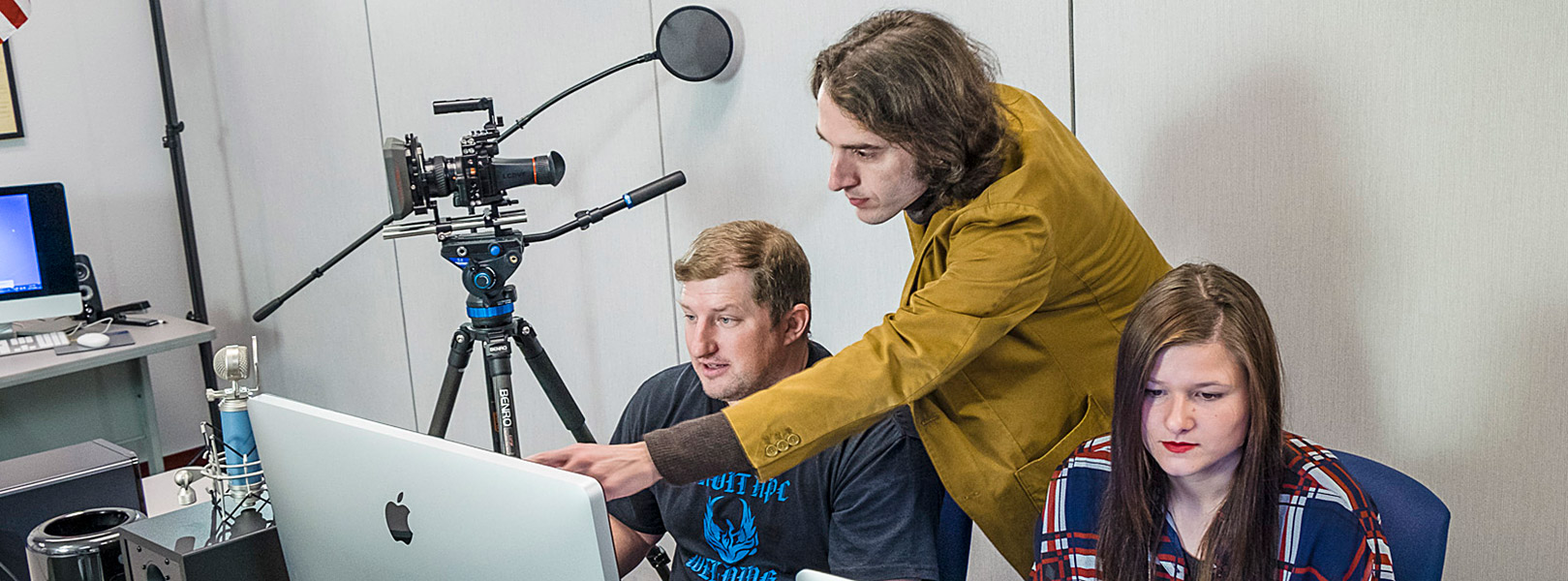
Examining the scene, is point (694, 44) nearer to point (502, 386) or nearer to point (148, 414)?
point (502, 386)

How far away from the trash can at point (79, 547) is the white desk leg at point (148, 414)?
84.1 inches

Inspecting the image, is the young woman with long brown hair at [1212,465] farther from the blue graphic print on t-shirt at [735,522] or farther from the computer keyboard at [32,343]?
the computer keyboard at [32,343]

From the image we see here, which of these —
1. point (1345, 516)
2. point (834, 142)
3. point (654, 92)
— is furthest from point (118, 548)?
point (654, 92)

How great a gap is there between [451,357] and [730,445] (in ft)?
4.62

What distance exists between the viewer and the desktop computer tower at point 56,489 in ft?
4.92

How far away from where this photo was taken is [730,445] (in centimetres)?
115

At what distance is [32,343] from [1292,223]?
3313 millimetres

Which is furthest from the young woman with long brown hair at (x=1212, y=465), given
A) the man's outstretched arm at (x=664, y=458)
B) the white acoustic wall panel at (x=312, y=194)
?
the white acoustic wall panel at (x=312, y=194)

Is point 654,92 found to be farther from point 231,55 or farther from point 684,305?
point 231,55

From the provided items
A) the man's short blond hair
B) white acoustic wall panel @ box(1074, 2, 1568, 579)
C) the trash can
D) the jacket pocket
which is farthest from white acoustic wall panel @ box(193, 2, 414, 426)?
the jacket pocket

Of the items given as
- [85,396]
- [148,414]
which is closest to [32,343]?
[85,396]

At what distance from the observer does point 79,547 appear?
4.33 feet

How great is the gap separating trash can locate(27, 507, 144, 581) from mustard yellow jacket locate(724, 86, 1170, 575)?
79 cm

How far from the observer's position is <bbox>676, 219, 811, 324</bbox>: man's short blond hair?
5.59 ft
